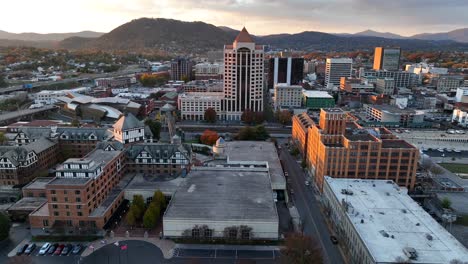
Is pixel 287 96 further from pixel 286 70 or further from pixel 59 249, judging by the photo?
pixel 59 249

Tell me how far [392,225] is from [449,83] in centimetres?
18010

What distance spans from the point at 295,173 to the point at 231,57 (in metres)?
66.1

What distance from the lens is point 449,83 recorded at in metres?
190

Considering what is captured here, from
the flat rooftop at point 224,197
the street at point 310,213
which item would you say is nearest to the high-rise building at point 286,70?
the street at point 310,213

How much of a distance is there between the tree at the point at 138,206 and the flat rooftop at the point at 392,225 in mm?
34856

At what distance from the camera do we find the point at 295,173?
81500 millimetres

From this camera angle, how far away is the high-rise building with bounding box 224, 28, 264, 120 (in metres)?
130

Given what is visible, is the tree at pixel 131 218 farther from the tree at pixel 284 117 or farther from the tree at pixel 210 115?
the tree at pixel 284 117

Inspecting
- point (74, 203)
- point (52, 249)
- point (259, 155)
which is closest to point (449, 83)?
point (259, 155)

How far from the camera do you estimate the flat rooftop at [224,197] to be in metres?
52.6

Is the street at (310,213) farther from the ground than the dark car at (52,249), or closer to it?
farther from the ground

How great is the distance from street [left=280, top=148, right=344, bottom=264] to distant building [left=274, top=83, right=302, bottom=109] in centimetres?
6828

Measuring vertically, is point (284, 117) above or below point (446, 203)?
above

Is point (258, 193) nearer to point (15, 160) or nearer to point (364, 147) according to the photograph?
point (364, 147)
